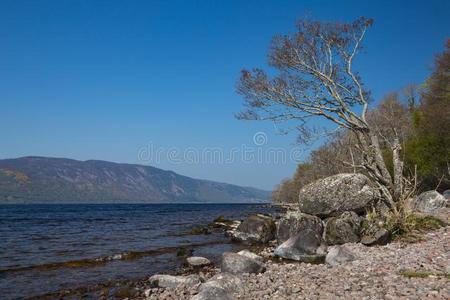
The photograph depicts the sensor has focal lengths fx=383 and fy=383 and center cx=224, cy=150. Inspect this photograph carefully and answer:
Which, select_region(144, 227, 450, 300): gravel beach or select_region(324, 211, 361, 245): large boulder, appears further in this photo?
select_region(324, 211, 361, 245): large boulder

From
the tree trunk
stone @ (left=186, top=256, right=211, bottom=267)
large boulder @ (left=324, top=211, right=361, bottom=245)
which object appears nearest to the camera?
stone @ (left=186, top=256, right=211, bottom=267)

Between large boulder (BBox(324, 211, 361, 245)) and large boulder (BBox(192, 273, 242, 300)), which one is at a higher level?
large boulder (BBox(324, 211, 361, 245))

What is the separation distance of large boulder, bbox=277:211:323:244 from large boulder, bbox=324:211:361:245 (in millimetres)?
643

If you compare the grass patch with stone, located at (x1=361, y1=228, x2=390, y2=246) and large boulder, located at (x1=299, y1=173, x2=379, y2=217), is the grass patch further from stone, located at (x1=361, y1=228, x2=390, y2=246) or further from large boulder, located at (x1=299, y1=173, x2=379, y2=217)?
large boulder, located at (x1=299, y1=173, x2=379, y2=217)

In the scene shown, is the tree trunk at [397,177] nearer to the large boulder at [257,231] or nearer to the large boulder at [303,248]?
the large boulder at [303,248]

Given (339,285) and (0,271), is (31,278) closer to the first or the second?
(0,271)

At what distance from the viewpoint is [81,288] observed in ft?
36.4

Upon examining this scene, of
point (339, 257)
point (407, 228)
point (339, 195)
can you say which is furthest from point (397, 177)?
point (339, 257)

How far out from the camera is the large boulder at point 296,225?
16.9 m

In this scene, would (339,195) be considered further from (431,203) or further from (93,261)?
(93,261)

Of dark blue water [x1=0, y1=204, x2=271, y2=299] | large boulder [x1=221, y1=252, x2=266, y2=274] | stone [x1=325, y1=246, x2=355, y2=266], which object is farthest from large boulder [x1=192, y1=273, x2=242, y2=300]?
dark blue water [x1=0, y1=204, x2=271, y2=299]

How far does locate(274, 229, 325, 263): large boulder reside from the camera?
1324cm

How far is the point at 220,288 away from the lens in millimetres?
8008

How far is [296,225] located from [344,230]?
216 centimetres
